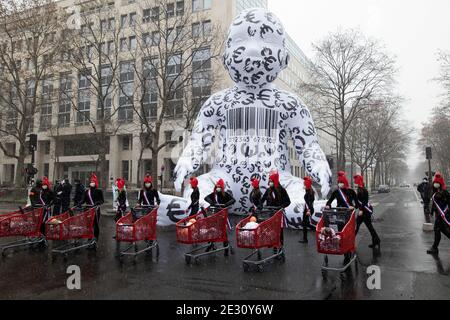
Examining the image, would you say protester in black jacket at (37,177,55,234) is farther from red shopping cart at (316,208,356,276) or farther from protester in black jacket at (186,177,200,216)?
red shopping cart at (316,208,356,276)

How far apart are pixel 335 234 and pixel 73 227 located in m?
4.59

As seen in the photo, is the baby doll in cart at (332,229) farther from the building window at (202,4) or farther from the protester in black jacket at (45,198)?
the building window at (202,4)

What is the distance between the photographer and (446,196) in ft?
21.9

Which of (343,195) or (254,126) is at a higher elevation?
(254,126)

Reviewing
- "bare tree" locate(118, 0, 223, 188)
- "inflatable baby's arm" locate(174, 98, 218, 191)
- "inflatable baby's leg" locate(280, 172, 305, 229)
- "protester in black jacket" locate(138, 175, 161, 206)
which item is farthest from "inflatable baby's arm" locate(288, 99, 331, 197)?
"bare tree" locate(118, 0, 223, 188)

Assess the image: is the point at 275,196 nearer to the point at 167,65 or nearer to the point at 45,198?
the point at 45,198

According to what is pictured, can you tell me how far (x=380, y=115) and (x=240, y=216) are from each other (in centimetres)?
3275

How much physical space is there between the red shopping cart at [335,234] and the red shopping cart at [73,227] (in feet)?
14.0

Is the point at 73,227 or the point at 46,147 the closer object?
the point at 73,227

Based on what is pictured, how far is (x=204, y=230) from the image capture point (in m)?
6.46

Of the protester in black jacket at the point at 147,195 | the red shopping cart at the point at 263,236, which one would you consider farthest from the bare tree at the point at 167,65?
the red shopping cart at the point at 263,236

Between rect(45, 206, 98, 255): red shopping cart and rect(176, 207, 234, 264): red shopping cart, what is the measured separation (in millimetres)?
1915

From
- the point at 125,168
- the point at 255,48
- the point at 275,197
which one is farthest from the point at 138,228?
the point at 125,168
